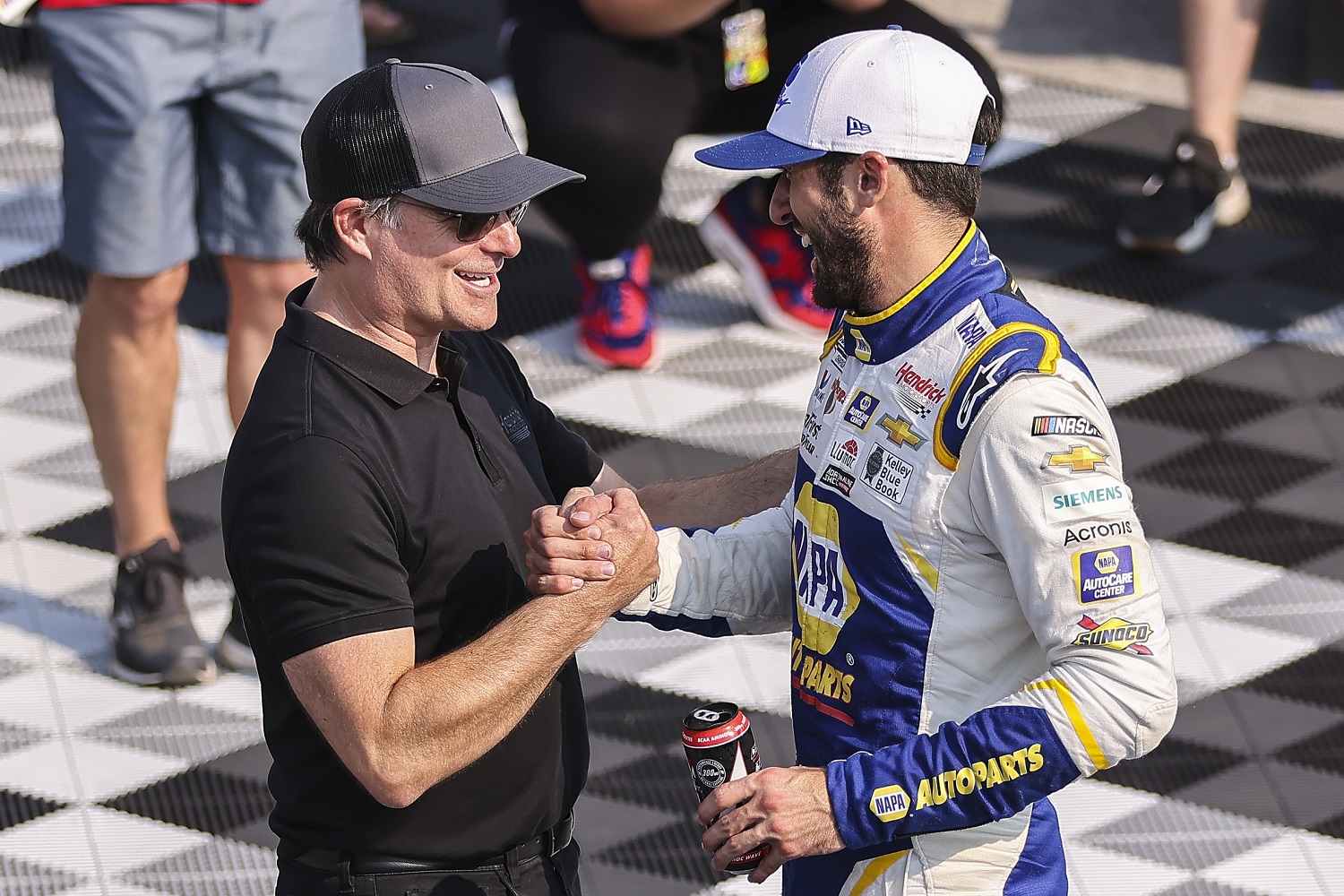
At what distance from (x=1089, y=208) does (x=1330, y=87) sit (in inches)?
43.9

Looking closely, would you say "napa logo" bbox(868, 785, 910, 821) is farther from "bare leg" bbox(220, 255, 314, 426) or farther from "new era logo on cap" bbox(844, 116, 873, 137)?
"bare leg" bbox(220, 255, 314, 426)

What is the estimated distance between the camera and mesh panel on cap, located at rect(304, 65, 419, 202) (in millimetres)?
2221

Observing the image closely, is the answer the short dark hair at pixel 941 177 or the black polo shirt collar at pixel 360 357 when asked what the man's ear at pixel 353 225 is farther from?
the short dark hair at pixel 941 177

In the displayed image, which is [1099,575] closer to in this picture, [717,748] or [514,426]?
[717,748]

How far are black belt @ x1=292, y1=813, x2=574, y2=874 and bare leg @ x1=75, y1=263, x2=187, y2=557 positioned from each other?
1.67m

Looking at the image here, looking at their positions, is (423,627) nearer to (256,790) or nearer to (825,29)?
(256,790)

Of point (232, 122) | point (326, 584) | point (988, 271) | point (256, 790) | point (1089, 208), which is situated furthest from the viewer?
point (1089, 208)

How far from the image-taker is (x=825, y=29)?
15.1 ft

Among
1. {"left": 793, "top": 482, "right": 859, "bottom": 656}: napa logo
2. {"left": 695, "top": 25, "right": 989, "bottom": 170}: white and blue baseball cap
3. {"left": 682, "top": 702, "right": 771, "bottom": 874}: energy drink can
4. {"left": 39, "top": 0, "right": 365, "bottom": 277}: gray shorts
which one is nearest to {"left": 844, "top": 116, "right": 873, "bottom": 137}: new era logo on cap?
{"left": 695, "top": 25, "right": 989, "bottom": 170}: white and blue baseball cap

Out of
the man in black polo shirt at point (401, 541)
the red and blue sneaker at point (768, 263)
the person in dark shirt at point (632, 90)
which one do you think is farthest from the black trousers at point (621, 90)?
the man in black polo shirt at point (401, 541)

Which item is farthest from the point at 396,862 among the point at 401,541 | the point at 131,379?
the point at 131,379

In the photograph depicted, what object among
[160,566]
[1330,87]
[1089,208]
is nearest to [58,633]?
[160,566]

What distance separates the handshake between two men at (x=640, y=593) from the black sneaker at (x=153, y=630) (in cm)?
166

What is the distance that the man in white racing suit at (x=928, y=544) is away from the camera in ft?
6.81
